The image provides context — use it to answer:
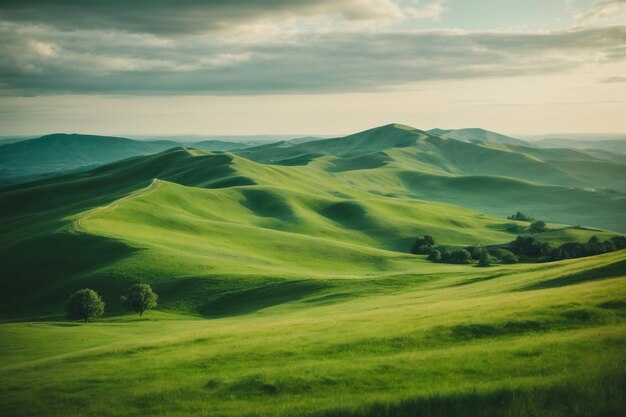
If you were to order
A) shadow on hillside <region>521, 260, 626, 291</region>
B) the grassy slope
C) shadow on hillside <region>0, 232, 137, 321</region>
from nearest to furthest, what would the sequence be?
shadow on hillside <region>521, 260, 626, 291</region> → shadow on hillside <region>0, 232, 137, 321</region> → the grassy slope

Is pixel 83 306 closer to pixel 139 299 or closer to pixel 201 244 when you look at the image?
pixel 139 299

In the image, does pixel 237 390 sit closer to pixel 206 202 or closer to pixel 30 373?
pixel 30 373

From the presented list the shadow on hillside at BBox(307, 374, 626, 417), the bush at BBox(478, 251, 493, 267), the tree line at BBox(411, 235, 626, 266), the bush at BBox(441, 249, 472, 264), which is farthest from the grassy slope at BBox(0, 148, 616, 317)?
the shadow on hillside at BBox(307, 374, 626, 417)

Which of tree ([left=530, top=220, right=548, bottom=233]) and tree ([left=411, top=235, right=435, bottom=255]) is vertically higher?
tree ([left=530, top=220, right=548, bottom=233])

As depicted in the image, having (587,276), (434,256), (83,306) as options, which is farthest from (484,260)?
(83,306)

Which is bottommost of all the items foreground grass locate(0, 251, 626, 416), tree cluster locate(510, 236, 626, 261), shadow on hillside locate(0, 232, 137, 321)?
shadow on hillside locate(0, 232, 137, 321)

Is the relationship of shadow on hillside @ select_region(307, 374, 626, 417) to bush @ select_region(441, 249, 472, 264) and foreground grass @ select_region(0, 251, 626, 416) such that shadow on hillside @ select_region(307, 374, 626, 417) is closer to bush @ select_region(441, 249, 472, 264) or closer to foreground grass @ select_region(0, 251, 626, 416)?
foreground grass @ select_region(0, 251, 626, 416)

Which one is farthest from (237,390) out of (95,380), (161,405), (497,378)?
(497,378)
